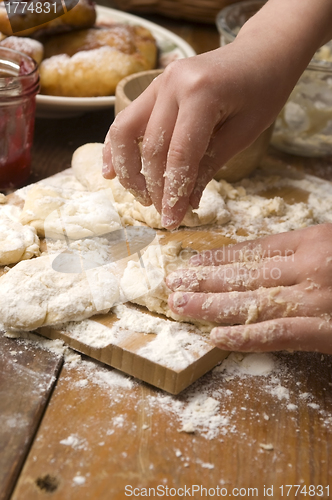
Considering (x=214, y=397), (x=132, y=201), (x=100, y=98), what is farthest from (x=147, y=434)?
(x=100, y=98)

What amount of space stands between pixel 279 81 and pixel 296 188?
0.46 meters

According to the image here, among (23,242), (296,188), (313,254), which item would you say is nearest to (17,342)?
(23,242)

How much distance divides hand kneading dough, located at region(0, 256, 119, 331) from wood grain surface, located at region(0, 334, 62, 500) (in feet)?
0.17

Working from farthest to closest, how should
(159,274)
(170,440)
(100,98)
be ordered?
(100,98) < (159,274) < (170,440)

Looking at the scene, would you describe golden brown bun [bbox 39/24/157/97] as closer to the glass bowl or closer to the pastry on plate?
the pastry on plate

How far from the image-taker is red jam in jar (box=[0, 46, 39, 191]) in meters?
1.25

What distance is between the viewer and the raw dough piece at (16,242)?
1028 millimetres

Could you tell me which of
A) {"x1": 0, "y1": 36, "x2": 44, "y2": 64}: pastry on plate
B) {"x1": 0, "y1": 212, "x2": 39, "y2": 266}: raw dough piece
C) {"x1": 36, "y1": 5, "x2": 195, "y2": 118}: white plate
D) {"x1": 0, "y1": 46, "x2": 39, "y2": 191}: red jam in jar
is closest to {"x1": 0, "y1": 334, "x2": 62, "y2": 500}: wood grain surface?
{"x1": 0, "y1": 212, "x2": 39, "y2": 266}: raw dough piece

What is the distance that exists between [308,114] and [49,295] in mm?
1052

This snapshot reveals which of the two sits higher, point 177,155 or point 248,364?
point 177,155

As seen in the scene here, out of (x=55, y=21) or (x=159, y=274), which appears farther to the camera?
(x=55, y=21)

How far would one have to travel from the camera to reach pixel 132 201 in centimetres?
126

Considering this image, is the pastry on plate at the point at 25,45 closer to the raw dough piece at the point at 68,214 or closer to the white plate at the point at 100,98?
the white plate at the point at 100,98

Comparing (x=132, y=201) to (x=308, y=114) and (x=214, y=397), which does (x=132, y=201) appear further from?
(x=308, y=114)
